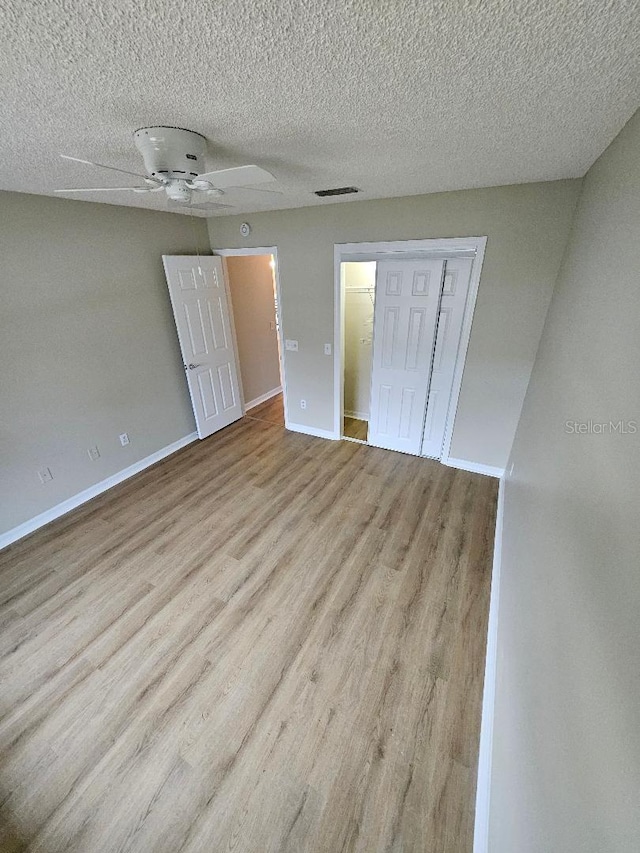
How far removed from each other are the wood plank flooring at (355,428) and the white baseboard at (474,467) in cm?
101

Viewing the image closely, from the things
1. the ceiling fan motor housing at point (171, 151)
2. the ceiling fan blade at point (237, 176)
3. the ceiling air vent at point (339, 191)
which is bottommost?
the ceiling fan blade at point (237, 176)

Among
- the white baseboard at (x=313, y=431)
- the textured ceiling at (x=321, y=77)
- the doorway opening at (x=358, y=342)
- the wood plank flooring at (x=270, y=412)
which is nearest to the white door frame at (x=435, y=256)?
the doorway opening at (x=358, y=342)

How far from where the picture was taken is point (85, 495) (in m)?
2.86

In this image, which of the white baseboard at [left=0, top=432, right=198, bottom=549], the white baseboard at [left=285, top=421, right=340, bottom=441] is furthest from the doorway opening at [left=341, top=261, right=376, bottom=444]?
the white baseboard at [left=0, top=432, right=198, bottom=549]

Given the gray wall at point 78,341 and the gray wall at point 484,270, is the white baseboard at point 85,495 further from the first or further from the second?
the gray wall at point 484,270

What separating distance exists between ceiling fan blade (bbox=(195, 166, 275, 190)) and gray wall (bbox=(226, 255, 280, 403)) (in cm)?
245

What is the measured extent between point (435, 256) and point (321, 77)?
6.55 ft

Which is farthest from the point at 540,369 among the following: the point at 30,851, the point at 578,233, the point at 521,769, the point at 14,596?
the point at 14,596

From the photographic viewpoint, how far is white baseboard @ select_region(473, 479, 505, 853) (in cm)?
114

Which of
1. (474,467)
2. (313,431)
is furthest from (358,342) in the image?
(474,467)

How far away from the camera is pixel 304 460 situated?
11.2 ft

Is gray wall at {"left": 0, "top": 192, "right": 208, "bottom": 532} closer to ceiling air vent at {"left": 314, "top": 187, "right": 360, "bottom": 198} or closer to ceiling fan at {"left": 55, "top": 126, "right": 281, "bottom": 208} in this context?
ceiling fan at {"left": 55, "top": 126, "right": 281, "bottom": 208}

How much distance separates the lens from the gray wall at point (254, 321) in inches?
160

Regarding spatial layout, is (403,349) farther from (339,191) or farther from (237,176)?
(237,176)
